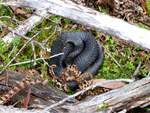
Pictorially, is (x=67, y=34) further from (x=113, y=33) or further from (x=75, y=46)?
(x=113, y=33)

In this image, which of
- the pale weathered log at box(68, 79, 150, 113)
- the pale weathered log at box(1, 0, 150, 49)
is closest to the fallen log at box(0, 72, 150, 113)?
the pale weathered log at box(68, 79, 150, 113)

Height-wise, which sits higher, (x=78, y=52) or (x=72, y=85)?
(x=78, y=52)

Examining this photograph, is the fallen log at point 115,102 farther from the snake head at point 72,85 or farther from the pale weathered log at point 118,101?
the snake head at point 72,85

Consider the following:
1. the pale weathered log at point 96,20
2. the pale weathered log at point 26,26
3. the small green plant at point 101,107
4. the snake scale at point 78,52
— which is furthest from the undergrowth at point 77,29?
the small green plant at point 101,107

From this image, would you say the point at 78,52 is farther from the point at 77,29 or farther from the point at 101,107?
the point at 101,107

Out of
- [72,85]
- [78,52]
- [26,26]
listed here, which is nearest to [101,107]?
[72,85]

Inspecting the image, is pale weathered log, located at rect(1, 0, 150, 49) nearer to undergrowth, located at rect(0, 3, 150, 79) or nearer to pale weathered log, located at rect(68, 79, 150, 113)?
pale weathered log, located at rect(68, 79, 150, 113)
